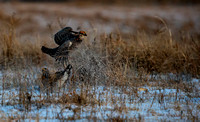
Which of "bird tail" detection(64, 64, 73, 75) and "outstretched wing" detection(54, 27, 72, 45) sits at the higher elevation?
"outstretched wing" detection(54, 27, 72, 45)

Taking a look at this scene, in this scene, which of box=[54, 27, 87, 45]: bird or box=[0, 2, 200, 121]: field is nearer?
box=[0, 2, 200, 121]: field

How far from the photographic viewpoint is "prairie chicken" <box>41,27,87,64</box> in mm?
4870

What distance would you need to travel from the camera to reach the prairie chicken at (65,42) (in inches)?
192

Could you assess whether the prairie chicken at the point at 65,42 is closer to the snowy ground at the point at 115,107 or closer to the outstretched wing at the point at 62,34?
the outstretched wing at the point at 62,34

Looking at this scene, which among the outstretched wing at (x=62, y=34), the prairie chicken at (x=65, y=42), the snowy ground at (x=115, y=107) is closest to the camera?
the snowy ground at (x=115, y=107)

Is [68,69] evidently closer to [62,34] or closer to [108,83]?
[62,34]

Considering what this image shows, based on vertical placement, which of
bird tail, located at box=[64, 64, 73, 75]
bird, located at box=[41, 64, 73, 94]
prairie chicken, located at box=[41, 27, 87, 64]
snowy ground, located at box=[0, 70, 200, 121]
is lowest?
snowy ground, located at box=[0, 70, 200, 121]

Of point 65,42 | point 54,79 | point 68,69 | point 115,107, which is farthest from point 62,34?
point 115,107

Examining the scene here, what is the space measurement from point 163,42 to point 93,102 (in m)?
3.14

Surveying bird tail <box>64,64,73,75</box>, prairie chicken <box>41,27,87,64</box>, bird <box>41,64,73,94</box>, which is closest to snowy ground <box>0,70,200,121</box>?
bird <box>41,64,73,94</box>

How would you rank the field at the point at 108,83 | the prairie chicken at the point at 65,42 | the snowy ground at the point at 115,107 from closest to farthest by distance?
the snowy ground at the point at 115,107
the field at the point at 108,83
the prairie chicken at the point at 65,42

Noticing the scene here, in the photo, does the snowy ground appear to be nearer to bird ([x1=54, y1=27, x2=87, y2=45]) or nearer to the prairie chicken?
the prairie chicken

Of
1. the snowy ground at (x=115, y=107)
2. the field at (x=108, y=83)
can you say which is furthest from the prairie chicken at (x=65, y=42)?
the snowy ground at (x=115, y=107)

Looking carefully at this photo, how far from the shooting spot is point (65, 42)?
16.0 ft
